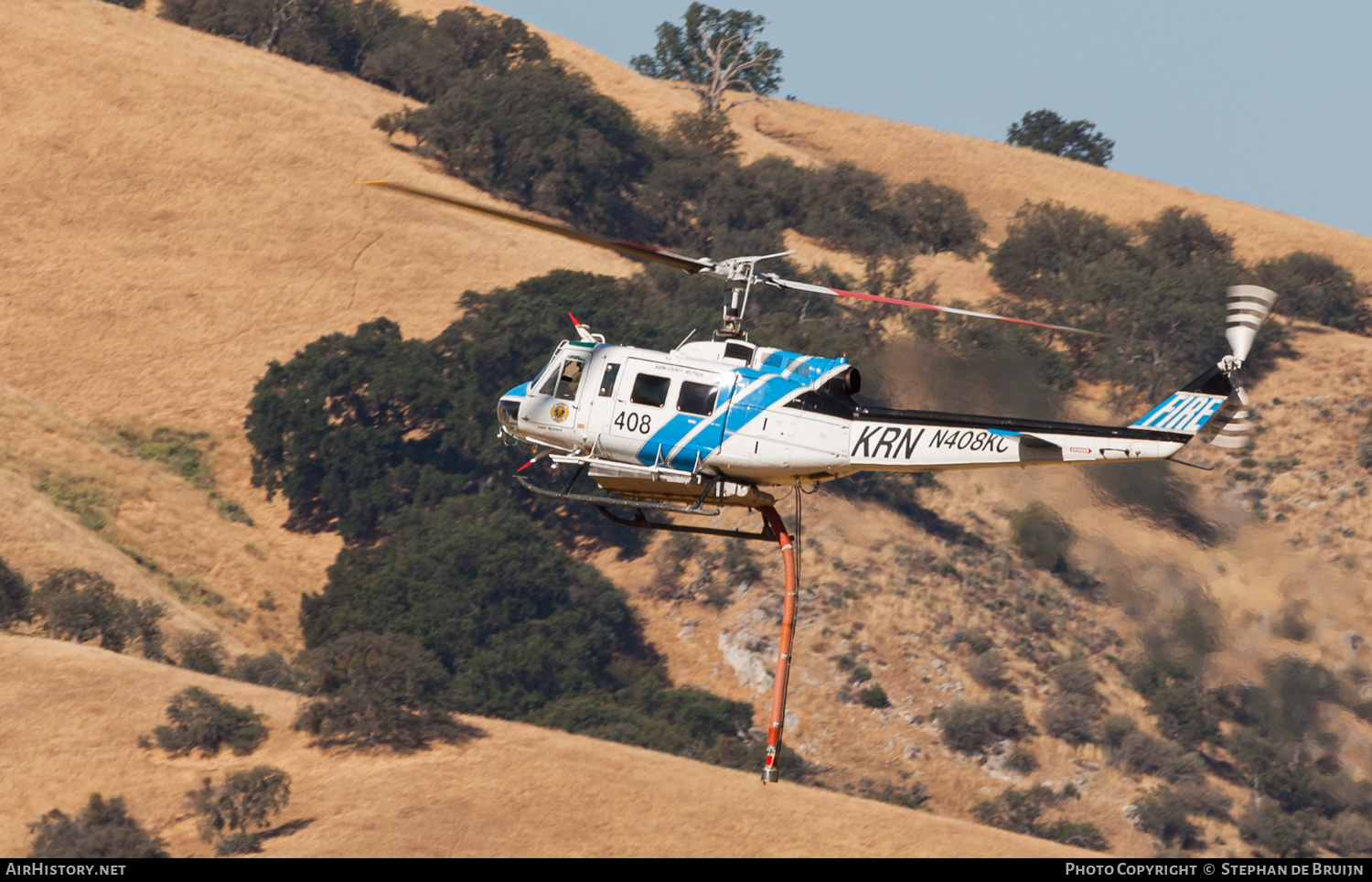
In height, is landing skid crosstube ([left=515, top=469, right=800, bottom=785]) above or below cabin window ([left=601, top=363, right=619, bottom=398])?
below

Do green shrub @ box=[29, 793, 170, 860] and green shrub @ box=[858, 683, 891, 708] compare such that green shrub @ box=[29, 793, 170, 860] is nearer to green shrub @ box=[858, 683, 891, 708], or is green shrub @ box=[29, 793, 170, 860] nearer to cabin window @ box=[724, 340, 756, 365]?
cabin window @ box=[724, 340, 756, 365]

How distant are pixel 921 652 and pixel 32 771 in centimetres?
3399

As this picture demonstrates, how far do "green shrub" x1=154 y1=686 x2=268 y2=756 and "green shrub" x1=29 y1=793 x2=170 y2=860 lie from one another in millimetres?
3061

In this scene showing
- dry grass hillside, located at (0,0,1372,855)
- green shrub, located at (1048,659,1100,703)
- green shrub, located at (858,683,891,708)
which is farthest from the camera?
green shrub, located at (1048,659,1100,703)

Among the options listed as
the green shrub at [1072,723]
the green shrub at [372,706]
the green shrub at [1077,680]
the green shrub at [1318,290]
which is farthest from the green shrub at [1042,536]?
the green shrub at [1318,290]

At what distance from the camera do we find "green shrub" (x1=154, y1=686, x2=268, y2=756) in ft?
133

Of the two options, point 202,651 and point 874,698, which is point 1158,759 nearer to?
point 874,698

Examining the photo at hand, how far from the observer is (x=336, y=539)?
65938mm

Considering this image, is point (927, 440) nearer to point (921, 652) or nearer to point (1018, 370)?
point (1018, 370)

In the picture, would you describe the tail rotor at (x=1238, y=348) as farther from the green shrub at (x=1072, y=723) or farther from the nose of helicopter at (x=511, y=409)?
the green shrub at (x=1072, y=723)

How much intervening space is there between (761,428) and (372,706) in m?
22.7

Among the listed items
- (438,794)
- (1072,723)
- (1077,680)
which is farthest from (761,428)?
(1077,680)

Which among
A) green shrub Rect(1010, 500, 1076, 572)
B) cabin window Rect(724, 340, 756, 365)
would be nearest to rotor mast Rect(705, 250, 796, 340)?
cabin window Rect(724, 340, 756, 365)
